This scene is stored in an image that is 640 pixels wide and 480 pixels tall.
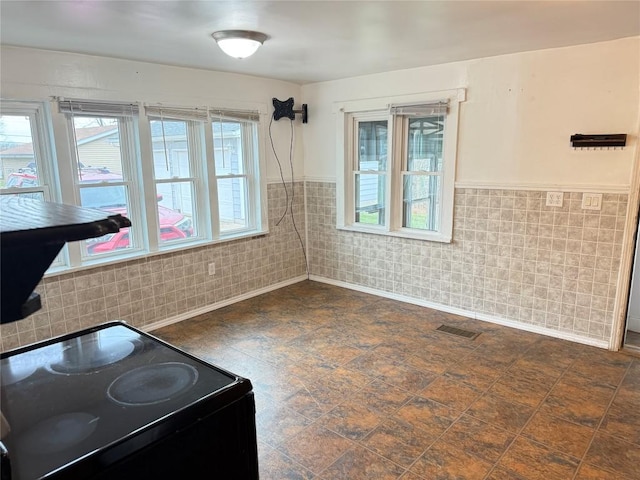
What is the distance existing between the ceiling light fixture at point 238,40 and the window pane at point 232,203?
67.6 inches

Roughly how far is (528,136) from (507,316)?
1534 mm

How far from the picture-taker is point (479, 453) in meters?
2.22

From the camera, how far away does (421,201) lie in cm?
430

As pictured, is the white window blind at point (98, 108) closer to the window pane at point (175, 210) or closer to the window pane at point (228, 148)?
the window pane at point (175, 210)

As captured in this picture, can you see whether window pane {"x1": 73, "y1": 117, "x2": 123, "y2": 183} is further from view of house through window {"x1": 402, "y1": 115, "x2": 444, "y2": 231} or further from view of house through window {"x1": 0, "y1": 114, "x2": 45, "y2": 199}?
view of house through window {"x1": 402, "y1": 115, "x2": 444, "y2": 231}

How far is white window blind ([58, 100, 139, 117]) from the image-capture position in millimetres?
3184

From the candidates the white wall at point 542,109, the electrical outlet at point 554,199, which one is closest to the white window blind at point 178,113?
the white wall at point 542,109

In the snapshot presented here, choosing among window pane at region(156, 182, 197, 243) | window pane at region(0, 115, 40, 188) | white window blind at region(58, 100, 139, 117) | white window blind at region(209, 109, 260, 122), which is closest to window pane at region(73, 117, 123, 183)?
white window blind at region(58, 100, 139, 117)

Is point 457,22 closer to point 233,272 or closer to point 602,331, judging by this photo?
point 602,331

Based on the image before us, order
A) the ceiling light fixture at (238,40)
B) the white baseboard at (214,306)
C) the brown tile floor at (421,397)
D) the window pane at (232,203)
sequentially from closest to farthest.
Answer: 1. the brown tile floor at (421,397)
2. the ceiling light fixture at (238,40)
3. the white baseboard at (214,306)
4. the window pane at (232,203)

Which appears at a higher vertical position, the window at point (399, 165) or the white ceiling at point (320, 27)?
the white ceiling at point (320, 27)

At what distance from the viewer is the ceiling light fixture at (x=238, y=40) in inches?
106

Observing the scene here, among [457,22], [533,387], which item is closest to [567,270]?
[533,387]

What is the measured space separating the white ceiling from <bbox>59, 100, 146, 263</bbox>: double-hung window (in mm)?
438
